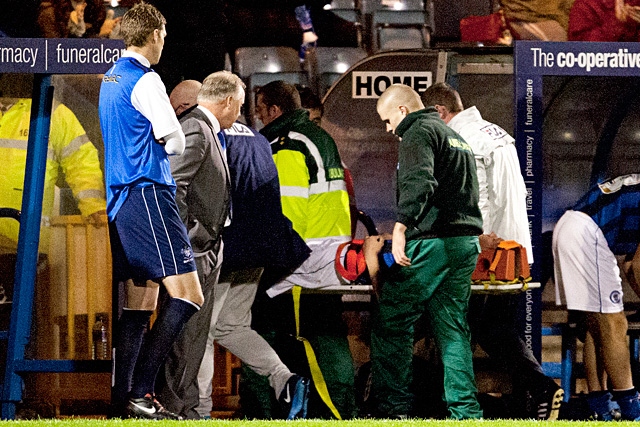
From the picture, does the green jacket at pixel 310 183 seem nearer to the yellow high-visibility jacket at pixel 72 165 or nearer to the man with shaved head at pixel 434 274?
the man with shaved head at pixel 434 274

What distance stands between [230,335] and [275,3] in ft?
16.7

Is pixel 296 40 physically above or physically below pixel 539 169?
above

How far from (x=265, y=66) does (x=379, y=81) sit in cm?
231

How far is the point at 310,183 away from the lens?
646 centimetres

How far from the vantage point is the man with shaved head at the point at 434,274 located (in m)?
5.73

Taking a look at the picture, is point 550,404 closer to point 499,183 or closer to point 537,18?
point 499,183

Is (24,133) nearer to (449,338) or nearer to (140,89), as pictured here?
(140,89)

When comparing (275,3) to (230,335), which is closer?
(230,335)

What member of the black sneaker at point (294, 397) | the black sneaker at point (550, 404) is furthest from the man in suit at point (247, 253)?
the black sneaker at point (550, 404)

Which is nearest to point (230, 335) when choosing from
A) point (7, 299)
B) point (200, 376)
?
point (200, 376)

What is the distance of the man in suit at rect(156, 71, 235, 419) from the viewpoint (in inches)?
217

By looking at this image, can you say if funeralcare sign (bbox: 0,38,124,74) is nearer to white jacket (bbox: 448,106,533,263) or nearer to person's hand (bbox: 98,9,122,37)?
white jacket (bbox: 448,106,533,263)

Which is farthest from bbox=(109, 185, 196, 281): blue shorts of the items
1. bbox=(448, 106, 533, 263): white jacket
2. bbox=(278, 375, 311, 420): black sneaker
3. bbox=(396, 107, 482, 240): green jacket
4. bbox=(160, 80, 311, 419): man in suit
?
bbox=(448, 106, 533, 263): white jacket

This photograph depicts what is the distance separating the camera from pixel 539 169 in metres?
6.33
